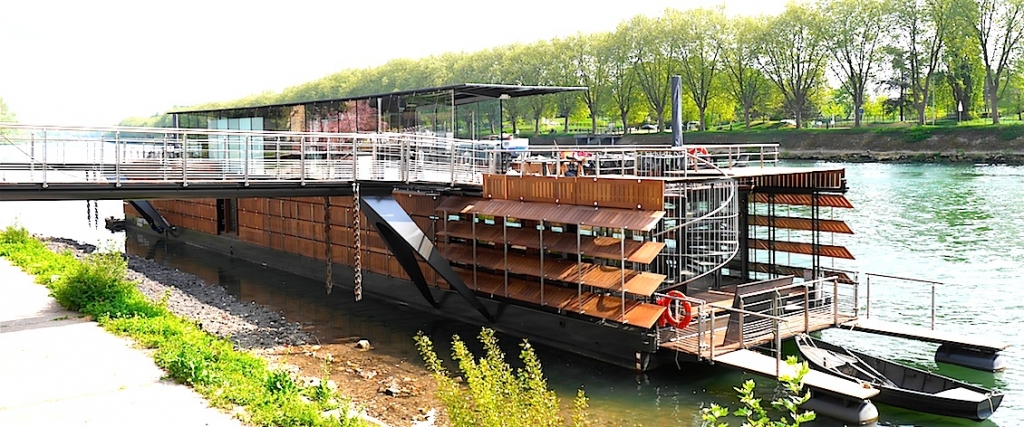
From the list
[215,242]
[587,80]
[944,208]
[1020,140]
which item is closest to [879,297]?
[944,208]

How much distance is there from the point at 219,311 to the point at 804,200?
16.2 m

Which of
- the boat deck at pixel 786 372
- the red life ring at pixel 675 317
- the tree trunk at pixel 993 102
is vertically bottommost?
the boat deck at pixel 786 372

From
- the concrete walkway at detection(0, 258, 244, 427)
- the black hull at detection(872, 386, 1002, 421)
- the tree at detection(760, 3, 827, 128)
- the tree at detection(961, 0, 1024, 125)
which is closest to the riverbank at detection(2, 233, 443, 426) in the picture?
the concrete walkway at detection(0, 258, 244, 427)

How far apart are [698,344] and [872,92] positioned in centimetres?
9574

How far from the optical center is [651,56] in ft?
337

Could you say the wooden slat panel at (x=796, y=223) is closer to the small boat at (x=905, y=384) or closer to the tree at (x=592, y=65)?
the small boat at (x=905, y=384)

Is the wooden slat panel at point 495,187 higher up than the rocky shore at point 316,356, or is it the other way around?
the wooden slat panel at point 495,187

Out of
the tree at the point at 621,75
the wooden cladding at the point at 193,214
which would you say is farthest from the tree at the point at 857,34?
the wooden cladding at the point at 193,214

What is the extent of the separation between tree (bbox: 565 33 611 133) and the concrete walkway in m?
89.5

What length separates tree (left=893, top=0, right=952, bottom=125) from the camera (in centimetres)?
8844

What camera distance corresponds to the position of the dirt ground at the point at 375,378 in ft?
54.4

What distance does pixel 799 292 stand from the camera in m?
21.3

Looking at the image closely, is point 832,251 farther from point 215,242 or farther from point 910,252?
point 215,242

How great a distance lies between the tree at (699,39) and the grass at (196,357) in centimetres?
8103
